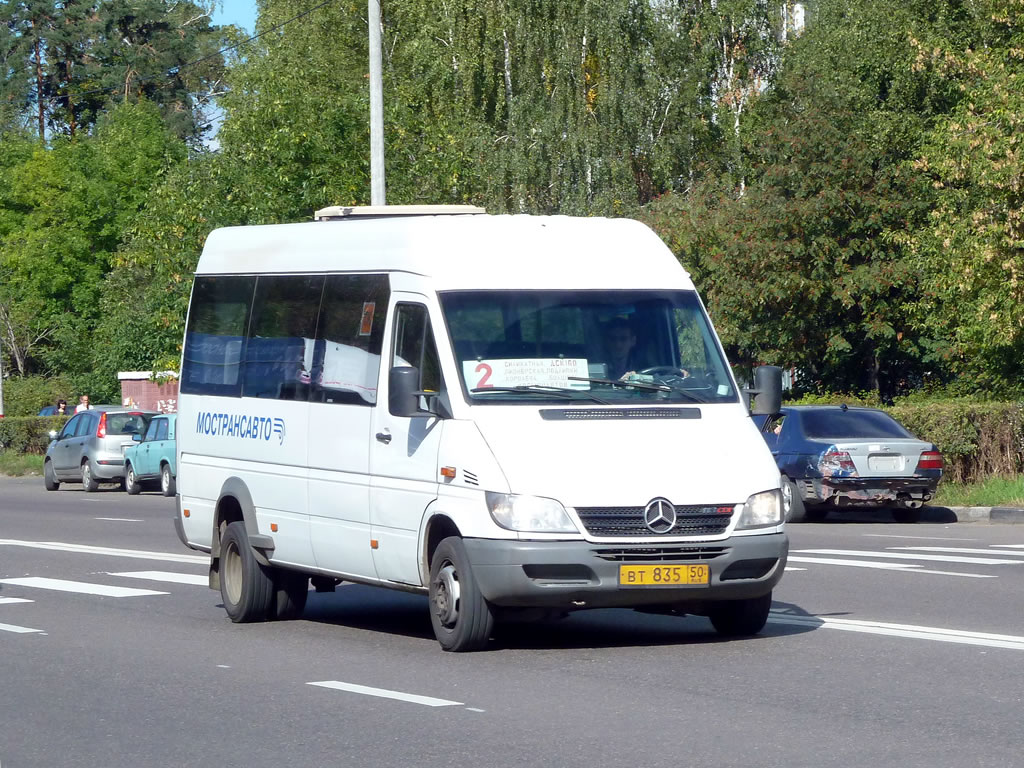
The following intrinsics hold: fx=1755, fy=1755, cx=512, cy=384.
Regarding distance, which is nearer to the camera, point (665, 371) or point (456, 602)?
point (456, 602)

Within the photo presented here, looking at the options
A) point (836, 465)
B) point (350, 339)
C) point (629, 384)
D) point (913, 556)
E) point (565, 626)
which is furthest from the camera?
point (836, 465)

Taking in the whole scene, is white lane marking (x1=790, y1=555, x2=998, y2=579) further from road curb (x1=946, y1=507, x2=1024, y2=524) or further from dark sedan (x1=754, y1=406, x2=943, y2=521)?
road curb (x1=946, y1=507, x2=1024, y2=524)

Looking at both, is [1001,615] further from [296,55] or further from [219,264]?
[296,55]

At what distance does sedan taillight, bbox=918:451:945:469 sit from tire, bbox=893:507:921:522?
1.23 meters

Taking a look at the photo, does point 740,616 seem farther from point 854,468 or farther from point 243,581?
point 854,468

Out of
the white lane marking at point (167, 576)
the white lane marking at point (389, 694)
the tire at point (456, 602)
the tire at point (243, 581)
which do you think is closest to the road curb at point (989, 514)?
the white lane marking at point (167, 576)

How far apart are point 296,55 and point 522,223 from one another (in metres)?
40.4

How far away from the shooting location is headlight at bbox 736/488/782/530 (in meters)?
9.89

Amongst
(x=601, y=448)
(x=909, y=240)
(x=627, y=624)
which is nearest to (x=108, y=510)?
(x=909, y=240)

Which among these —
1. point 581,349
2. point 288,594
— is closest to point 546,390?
point 581,349

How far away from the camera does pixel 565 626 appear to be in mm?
11602

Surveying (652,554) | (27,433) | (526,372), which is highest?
(526,372)

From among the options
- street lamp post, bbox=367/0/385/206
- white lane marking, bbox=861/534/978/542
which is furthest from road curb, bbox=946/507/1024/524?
street lamp post, bbox=367/0/385/206

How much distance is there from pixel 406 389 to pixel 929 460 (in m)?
13.3
